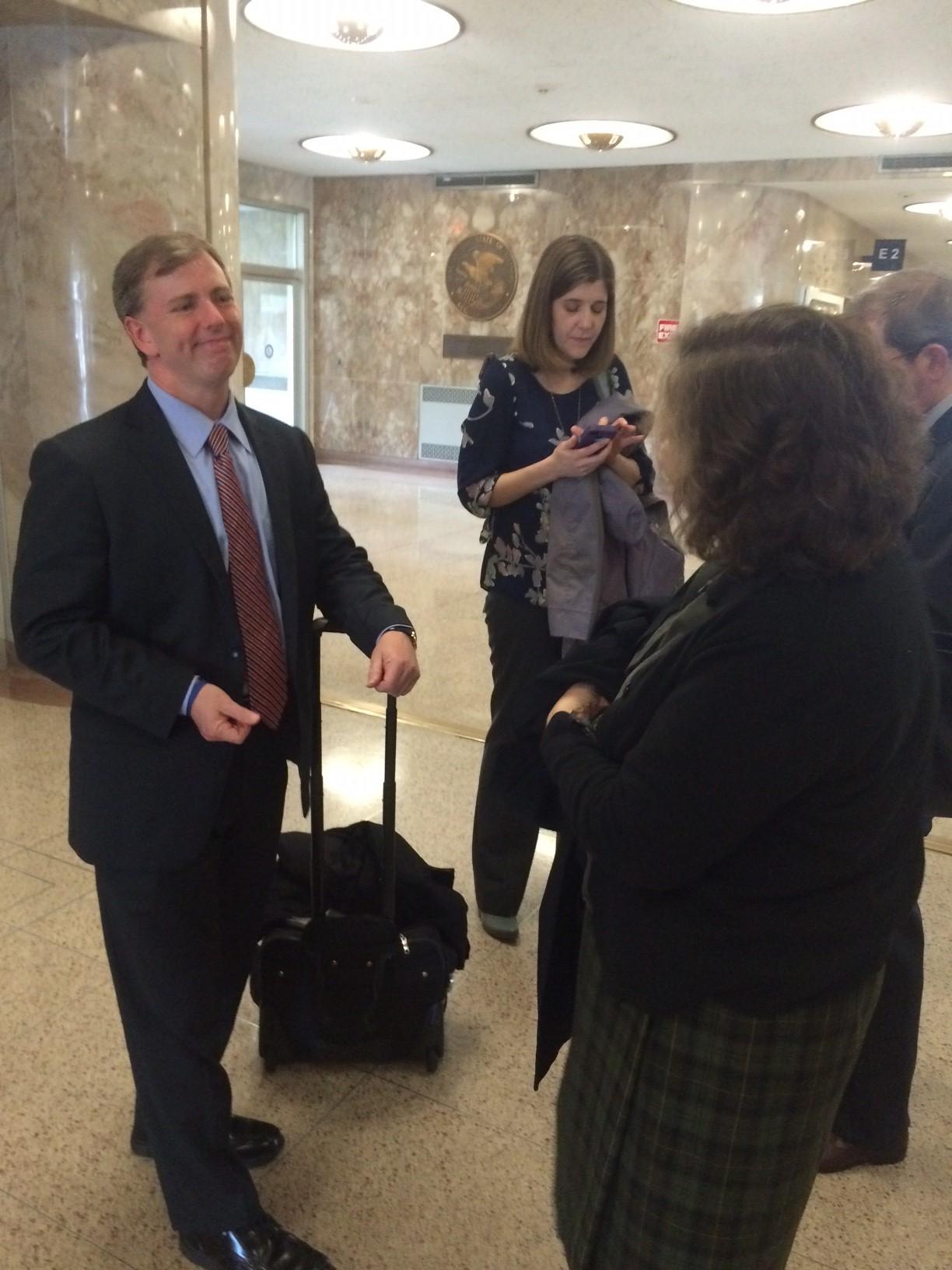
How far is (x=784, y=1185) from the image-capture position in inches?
48.4

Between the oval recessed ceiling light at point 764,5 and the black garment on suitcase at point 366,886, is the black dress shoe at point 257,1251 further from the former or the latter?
the oval recessed ceiling light at point 764,5

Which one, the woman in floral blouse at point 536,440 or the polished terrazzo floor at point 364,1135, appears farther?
the woman in floral blouse at point 536,440

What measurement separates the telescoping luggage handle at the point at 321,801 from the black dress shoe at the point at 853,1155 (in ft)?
3.30

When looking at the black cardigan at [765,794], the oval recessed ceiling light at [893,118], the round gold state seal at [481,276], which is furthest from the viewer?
the round gold state seal at [481,276]

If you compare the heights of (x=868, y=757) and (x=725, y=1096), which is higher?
(x=868, y=757)

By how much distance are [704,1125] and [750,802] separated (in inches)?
16.5

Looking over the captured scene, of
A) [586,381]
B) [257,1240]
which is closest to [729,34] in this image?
[586,381]

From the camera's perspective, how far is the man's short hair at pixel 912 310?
1.70 m

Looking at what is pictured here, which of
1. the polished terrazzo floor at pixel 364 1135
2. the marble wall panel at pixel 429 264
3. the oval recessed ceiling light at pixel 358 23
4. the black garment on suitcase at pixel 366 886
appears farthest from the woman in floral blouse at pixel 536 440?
→ the marble wall panel at pixel 429 264

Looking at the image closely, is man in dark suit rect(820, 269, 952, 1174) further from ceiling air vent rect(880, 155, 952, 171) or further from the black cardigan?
ceiling air vent rect(880, 155, 952, 171)

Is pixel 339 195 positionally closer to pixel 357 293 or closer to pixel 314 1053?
pixel 357 293

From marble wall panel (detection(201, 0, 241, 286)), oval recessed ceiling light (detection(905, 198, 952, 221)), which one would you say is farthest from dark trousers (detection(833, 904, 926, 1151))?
oval recessed ceiling light (detection(905, 198, 952, 221))

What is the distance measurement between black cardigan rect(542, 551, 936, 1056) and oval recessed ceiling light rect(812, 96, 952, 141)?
24.6 feet

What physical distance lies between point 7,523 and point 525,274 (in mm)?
8004
